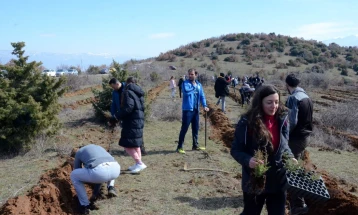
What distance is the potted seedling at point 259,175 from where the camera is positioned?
3379mm

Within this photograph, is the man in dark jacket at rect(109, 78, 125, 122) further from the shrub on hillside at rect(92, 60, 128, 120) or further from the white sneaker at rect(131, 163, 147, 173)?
the shrub on hillside at rect(92, 60, 128, 120)

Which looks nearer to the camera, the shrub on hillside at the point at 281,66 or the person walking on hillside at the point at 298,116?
the person walking on hillside at the point at 298,116

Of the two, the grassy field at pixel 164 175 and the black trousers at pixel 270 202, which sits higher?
the black trousers at pixel 270 202

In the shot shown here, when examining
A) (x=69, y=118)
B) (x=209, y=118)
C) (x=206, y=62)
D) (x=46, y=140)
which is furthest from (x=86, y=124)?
(x=206, y=62)

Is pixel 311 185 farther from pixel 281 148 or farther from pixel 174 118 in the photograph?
pixel 174 118

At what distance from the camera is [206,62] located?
2470 inches

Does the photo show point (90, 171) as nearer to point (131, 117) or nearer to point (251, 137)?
point (131, 117)

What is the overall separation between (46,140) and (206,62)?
5434cm

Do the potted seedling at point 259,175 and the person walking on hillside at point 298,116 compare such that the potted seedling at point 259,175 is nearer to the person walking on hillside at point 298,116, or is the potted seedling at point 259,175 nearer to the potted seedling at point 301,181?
the potted seedling at point 301,181

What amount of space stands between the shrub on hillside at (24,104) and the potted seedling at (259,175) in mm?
6655

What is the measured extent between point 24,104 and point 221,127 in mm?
6534

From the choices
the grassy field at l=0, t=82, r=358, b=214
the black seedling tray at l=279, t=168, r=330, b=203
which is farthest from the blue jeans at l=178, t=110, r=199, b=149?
the black seedling tray at l=279, t=168, r=330, b=203

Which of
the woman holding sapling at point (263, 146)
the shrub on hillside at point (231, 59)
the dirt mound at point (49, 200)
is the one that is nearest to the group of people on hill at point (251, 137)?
the woman holding sapling at point (263, 146)

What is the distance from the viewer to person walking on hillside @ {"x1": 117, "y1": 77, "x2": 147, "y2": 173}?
7070mm
